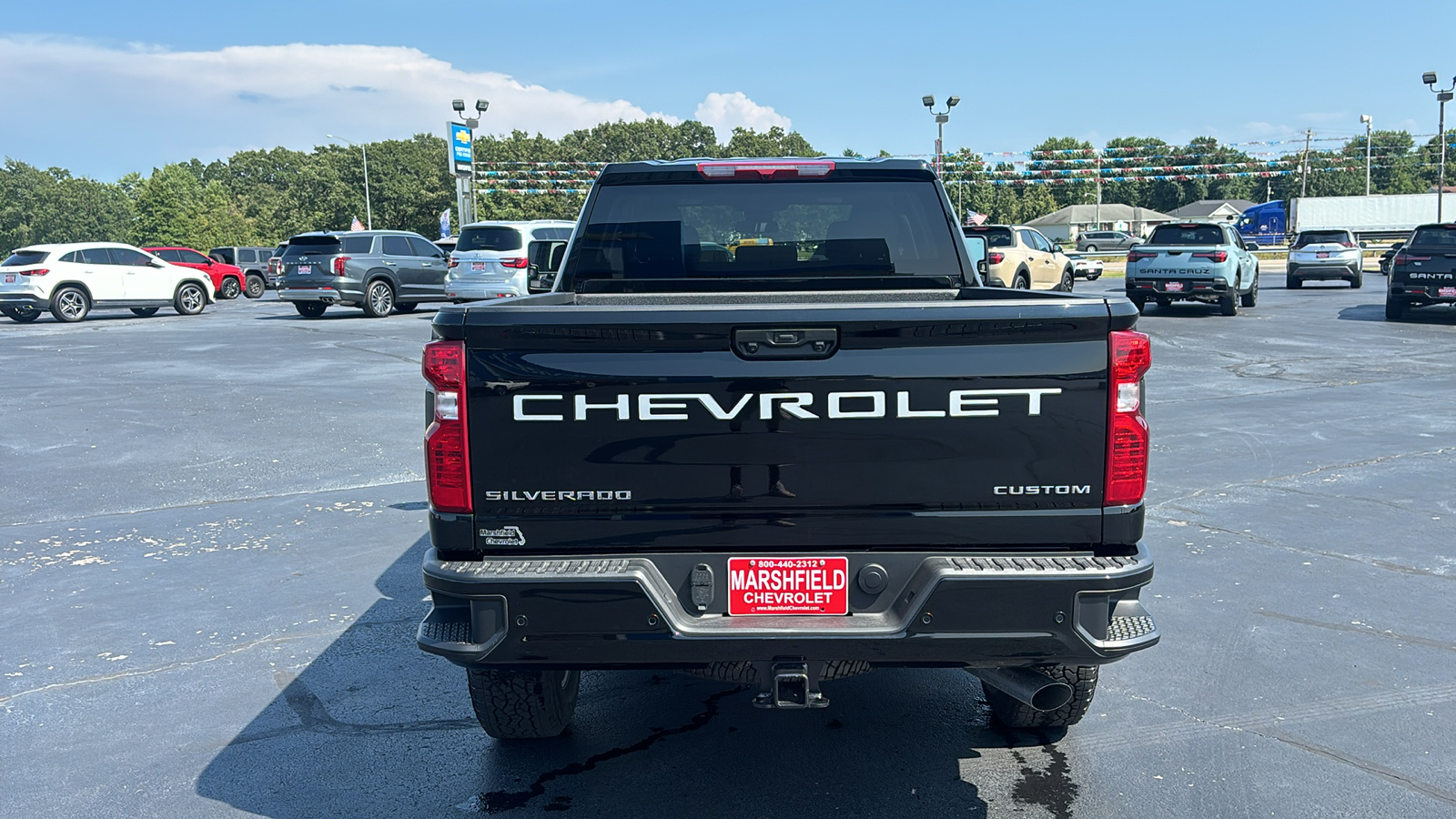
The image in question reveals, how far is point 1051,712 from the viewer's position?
3875 mm

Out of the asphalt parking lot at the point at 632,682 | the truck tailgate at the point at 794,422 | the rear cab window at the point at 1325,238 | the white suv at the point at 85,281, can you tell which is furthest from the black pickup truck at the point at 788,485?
the rear cab window at the point at 1325,238

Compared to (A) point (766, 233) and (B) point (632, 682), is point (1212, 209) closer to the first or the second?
(A) point (766, 233)

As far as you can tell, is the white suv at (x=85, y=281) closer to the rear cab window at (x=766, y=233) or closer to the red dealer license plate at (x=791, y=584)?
the rear cab window at (x=766, y=233)

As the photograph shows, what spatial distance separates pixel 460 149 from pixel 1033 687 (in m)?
35.9

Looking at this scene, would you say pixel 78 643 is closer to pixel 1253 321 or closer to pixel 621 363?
pixel 621 363

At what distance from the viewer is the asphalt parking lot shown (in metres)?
3.52

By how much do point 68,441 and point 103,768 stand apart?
722 centimetres

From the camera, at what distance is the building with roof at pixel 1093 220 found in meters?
124

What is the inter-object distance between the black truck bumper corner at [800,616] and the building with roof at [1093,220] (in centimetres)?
12526

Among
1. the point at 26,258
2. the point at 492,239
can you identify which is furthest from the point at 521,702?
the point at 26,258

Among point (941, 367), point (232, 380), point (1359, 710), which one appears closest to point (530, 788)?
point (941, 367)

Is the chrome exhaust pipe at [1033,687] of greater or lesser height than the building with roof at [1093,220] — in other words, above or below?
below

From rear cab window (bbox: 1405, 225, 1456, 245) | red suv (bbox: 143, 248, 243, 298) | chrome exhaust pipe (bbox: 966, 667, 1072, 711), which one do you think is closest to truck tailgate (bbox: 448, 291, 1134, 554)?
chrome exhaust pipe (bbox: 966, 667, 1072, 711)

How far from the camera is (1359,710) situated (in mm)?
4086
